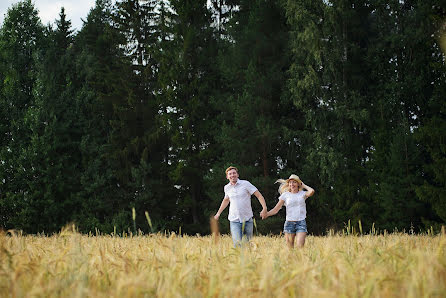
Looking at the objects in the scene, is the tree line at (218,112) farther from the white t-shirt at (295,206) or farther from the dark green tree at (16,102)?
the white t-shirt at (295,206)

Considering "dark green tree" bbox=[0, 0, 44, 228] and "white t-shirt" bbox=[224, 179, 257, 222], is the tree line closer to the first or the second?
"dark green tree" bbox=[0, 0, 44, 228]

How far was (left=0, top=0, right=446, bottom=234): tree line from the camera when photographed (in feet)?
76.4

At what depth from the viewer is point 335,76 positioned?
2452 centimetres

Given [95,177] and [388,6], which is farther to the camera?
[95,177]

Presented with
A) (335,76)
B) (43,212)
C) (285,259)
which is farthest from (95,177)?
(285,259)

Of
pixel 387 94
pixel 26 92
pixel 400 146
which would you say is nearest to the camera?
pixel 400 146

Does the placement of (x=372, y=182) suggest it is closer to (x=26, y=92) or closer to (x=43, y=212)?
(x=43, y=212)

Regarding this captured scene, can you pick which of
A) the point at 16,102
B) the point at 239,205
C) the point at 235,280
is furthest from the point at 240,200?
the point at 16,102

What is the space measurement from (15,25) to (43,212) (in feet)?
44.5

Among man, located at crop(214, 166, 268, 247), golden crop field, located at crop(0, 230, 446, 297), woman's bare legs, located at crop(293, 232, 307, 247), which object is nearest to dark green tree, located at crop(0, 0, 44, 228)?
→ man, located at crop(214, 166, 268, 247)

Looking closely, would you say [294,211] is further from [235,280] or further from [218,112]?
[218,112]

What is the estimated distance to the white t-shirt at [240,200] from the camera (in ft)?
29.1

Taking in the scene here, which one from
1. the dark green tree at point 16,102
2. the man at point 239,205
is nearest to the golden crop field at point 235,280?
the man at point 239,205

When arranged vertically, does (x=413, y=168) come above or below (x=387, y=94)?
below
